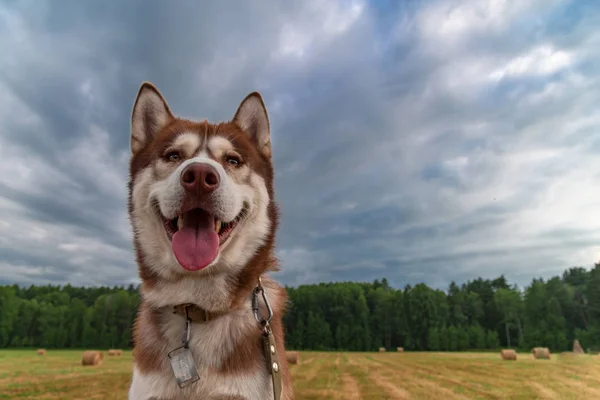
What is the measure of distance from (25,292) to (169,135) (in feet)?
314

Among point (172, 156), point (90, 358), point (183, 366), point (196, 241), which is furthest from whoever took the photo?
point (90, 358)

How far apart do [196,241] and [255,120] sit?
5.95ft

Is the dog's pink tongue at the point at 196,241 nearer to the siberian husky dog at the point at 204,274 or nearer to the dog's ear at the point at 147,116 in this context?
the siberian husky dog at the point at 204,274

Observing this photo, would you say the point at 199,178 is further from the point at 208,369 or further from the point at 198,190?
the point at 208,369

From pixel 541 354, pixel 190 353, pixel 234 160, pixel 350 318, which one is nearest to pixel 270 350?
pixel 190 353

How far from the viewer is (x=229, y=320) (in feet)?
11.3

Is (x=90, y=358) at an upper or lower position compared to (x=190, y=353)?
lower

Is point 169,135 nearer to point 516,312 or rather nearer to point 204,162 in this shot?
point 204,162

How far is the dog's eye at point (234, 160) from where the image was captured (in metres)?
3.99

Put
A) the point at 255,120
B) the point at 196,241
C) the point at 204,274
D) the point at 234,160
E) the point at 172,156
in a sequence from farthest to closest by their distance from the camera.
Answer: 1. the point at 255,120
2. the point at 234,160
3. the point at 172,156
4. the point at 204,274
5. the point at 196,241

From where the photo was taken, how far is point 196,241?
3371mm

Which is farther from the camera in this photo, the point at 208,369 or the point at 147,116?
the point at 147,116

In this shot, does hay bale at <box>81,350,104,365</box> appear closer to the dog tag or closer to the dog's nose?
the dog tag

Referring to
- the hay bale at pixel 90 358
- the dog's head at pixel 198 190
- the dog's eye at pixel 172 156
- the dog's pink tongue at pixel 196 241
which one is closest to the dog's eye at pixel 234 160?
the dog's head at pixel 198 190
